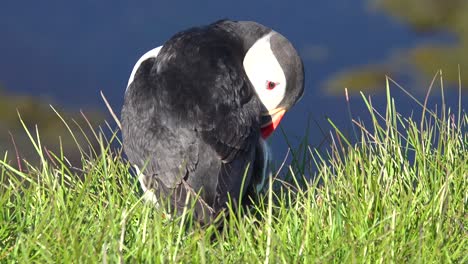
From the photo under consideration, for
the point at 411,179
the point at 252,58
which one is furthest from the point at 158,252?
the point at 411,179

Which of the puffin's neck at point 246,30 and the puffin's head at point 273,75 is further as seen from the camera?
the puffin's neck at point 246,30

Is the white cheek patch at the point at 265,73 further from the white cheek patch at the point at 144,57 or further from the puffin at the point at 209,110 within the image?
the white cheek patch at the point at 144,57

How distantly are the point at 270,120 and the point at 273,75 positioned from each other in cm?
22

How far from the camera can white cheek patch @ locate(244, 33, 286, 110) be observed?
14.8 feet

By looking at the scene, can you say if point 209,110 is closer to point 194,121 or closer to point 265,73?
point 194,121

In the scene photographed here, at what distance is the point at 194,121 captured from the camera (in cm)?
417

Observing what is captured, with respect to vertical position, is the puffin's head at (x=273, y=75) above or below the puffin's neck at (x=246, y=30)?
below

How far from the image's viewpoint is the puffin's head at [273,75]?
450 centimetres

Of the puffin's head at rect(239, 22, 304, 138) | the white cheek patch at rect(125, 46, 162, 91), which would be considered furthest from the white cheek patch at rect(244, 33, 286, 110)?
the white cheek patch at rect(125, 46, 162, 91)

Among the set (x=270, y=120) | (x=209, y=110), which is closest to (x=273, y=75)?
(x=270, y=120)

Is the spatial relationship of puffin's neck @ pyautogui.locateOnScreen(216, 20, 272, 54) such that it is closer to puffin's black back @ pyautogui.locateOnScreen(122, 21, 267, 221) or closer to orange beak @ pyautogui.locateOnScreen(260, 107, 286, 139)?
puffin's black back @ pyautogui.locateOnScreen(122, 21, 267, 221)

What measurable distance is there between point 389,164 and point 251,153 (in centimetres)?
72

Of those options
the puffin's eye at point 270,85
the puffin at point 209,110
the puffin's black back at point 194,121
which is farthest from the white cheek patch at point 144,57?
the puffin's eye at point 270,85

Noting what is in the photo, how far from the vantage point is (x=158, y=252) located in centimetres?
347
